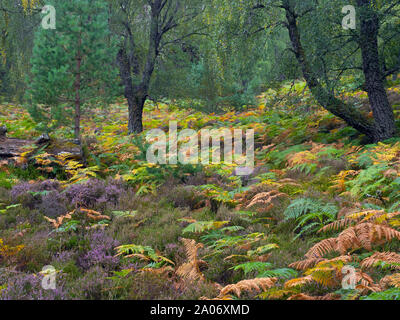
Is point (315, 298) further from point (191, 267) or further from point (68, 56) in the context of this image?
point (68, 56)

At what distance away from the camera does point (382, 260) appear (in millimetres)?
3055

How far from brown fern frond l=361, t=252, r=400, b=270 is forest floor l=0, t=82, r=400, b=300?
1cm

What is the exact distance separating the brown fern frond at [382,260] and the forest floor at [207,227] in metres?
0.01

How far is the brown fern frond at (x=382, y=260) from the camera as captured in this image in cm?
300

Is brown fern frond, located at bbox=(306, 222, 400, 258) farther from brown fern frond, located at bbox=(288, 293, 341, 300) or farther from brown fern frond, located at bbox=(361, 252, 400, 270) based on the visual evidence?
brown fern frond, located at bbox=(288, 293, 341, 300)

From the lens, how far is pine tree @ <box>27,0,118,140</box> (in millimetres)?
9500

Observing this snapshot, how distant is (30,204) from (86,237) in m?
1.92

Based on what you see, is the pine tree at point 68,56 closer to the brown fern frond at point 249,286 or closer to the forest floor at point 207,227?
the forest floor at point 207,227

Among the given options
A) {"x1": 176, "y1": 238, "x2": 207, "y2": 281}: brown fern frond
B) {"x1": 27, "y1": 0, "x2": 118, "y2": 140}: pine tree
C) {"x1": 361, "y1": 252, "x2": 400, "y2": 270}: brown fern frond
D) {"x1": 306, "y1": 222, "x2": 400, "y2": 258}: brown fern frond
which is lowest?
{"x1": 176, "y1": 238, "x2": 207, "y2": 281}: brown fern frond

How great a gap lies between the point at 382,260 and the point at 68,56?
9.30m

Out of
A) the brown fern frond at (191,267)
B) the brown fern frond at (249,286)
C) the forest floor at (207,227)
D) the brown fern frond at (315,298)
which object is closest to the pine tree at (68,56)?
the forest floor at (207,227)

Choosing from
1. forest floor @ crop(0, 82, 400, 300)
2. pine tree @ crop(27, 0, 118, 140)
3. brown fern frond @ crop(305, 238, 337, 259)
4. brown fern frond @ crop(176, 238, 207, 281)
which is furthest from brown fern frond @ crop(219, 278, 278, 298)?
pine tree @ crop(27, 0, 118, 140)
